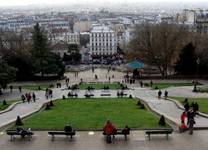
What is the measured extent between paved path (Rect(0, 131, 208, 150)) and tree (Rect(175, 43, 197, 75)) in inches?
1789

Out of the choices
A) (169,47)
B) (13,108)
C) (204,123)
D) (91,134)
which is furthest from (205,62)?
(91,134)

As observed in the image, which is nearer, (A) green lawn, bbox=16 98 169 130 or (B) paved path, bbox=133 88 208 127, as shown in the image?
(A) green lawn, bbox=16 98 169 130

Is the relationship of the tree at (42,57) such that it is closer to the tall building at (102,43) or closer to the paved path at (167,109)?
the paved path at (167,109)

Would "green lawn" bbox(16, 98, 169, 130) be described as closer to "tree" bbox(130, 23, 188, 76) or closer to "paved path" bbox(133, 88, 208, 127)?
"paved path" bbox(133, 88, 208, 127)

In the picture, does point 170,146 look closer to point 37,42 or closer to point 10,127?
point 10,127

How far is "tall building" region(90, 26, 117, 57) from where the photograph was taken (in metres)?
155

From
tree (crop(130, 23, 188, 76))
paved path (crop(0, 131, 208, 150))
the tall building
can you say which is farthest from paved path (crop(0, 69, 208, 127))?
the tall building

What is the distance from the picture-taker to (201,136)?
21.9 m

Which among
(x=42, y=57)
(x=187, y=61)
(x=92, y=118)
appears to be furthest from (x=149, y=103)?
(x=42, y=57)

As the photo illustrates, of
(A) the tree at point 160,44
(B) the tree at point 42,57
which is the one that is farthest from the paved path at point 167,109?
(B) the tree at point 42,57

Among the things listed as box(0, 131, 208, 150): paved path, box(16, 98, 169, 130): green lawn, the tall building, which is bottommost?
the tall building

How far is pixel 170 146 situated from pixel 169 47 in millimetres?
53783

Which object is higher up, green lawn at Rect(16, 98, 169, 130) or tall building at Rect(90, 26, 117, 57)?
green lawn at Rect(16, 98, 169, 130)

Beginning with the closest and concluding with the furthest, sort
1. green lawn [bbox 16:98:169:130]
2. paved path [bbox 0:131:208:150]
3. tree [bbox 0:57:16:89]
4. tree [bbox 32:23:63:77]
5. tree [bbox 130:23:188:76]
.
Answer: paved path [bbox 0:131:208:150]
green lawn [bbox 16:98:169:130]
tree [bbox 0:57:16:89]
tree [bbox 32:23:63:77]
tree [bbox 130:23:188:76]
